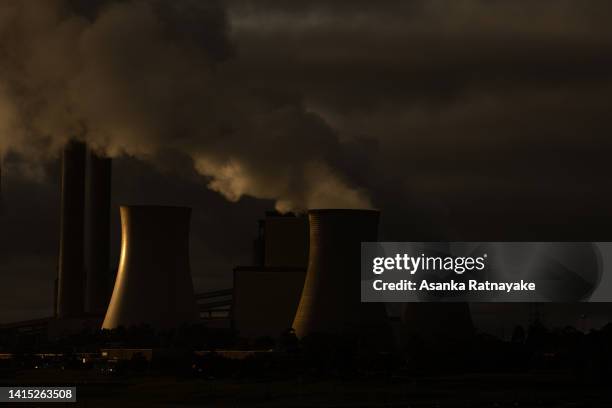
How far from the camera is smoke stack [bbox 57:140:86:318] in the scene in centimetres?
7156

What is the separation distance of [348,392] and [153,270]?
15.0m

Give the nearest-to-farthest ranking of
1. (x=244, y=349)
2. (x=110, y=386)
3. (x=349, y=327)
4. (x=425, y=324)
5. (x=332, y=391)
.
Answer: (x=332, y=391)
(x=110, y=386)
(x=349, y=327)
(x=425, y=324)
(x=244, y=349)

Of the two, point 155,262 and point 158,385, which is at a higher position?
point 155,262

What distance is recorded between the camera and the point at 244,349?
57.4 meters

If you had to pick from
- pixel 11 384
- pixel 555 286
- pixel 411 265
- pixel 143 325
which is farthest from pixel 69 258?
pixel 555 286

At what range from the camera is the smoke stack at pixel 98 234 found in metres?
74.3

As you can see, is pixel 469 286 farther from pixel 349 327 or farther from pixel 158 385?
pixel 158 385

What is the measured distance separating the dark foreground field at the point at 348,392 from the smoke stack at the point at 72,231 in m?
22.6

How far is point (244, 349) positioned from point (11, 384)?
→ 12570mm

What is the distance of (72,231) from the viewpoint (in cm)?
7231

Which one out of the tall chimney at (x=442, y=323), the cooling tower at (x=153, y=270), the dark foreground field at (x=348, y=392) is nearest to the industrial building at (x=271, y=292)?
the cooling tower at (x=153, y=270)

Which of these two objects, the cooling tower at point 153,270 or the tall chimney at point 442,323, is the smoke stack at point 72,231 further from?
the tall chimney at point 442,323

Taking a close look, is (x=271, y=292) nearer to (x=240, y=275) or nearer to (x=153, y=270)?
(x=240, y=275)

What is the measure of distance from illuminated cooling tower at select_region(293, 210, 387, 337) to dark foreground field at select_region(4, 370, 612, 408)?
3.33 metres
